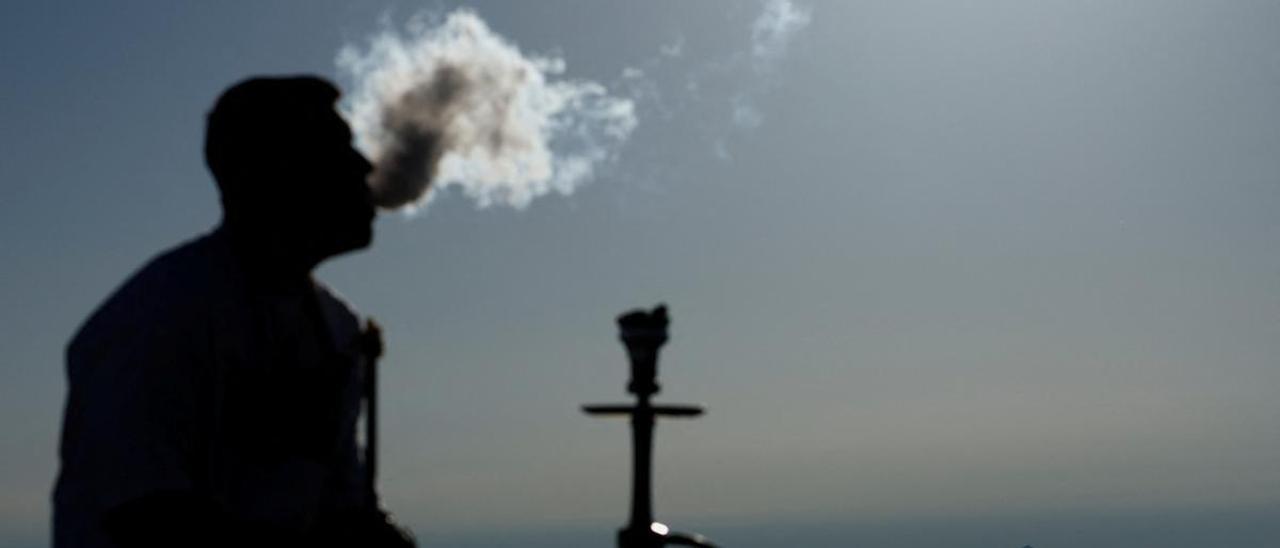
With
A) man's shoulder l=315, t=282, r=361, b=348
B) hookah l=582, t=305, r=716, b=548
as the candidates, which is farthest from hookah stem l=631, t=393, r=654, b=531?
man's shoulder l=315, t=282, r=361, b=348

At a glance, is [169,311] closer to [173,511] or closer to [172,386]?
[172,386]

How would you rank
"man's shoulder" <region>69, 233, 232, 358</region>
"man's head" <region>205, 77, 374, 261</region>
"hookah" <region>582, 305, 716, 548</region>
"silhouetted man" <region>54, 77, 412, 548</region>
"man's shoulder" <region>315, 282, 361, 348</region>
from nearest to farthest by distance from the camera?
"silhouetted man" <region>54, 77, 412, 548</region>
"man's shoulder" <region>69, 233, 232, 358</region>
"man's head" <region>205, 77, 374, 261</region>
"man's shoulder" <region>315, 282, 361, 348</region>
"hookah" <region>582, 305, 716, 548</region>

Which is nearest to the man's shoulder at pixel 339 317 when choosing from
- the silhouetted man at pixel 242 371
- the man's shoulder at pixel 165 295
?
the silhouetted man at pixel 242 371

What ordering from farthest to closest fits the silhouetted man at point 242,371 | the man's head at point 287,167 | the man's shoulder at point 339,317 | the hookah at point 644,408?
the hookah at point 644,408
the man's shoulder at point 339,317
the man's head at point 287,167
the silhouetted man at point 242,371

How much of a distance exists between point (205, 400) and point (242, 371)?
0.61ft

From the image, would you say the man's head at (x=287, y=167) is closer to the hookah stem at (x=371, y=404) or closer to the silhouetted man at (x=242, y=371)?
the silhouetted man at (x=242, y=371)

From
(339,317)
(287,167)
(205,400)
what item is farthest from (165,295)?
(339,317)

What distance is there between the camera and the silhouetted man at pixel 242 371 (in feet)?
12.5

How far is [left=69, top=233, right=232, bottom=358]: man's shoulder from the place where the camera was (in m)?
3.93

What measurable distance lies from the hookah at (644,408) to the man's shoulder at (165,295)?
3.33 meters

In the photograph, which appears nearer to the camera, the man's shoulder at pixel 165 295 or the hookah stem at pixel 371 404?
the man's shoulder at pixel 165 295

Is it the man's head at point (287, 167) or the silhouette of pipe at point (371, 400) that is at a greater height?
the man's head at point (287, 167)

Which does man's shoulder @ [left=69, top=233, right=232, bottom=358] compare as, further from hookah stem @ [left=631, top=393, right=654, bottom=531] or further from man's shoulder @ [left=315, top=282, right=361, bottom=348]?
hookah stem @ [left=631, top=393, right=654, bottom=531]

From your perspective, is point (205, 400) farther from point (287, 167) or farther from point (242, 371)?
point (287, 167)
